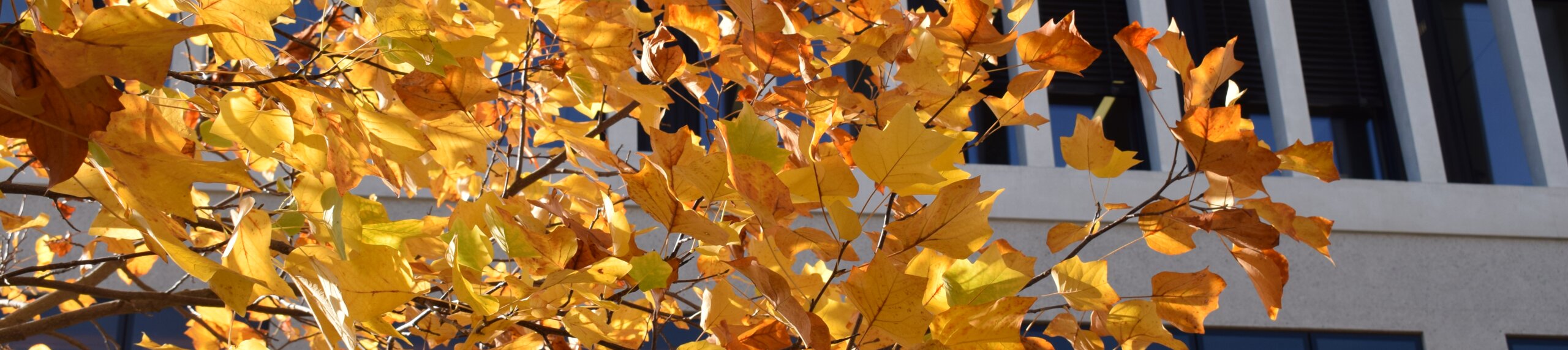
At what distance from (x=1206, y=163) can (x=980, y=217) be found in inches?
7.3

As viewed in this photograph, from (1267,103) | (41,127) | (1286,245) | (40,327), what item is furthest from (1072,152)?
(1267,103)

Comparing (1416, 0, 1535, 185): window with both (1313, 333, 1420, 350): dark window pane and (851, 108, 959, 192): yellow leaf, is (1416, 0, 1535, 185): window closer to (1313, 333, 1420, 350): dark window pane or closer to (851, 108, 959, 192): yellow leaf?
(1313, 333, 1420, 350): dark window pane

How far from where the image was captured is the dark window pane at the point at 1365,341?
166 inches

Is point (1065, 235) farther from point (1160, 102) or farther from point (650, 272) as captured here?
point (1160, 102)

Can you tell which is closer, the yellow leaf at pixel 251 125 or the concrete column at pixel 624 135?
the yellow leaf at pixel 251 125

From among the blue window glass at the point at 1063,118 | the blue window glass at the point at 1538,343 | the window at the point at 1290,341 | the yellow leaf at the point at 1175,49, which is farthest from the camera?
the blue window glass at the point at 1063,118

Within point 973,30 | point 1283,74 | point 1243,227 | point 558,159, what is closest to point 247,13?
point 973,30

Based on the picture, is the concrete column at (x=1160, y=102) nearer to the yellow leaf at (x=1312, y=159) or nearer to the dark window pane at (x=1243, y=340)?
the dark window pane at (x=1243, y=340)

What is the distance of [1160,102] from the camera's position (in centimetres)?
452

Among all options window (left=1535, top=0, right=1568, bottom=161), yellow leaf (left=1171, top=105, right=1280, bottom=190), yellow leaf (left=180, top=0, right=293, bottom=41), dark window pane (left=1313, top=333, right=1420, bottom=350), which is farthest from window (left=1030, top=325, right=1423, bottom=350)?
yellow leaf (left=180, top=0, right=293, bottom=41)

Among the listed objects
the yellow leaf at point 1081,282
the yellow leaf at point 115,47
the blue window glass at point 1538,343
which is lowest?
the blue window glass at point 1538,343

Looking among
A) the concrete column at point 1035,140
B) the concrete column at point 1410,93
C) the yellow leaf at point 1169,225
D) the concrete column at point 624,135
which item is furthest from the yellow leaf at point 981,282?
the concrete column at point 1410,93

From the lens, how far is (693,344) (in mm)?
774

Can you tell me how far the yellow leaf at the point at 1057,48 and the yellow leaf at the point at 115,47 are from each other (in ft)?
1.97
